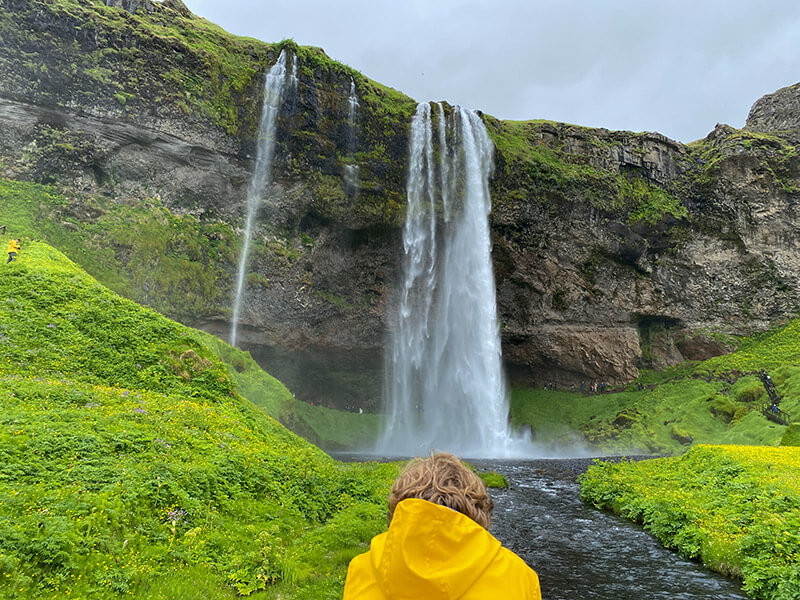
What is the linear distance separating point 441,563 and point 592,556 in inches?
412

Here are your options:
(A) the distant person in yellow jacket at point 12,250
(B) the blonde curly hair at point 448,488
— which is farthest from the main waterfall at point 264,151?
(B) the blonde curly hair at point 448,488

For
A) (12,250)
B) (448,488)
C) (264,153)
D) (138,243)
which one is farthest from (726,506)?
(264,153)

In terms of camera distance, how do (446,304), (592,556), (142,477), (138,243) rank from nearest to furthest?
1. (142,477)
2. (592,556)
3. (138,243)
4. (446,304)

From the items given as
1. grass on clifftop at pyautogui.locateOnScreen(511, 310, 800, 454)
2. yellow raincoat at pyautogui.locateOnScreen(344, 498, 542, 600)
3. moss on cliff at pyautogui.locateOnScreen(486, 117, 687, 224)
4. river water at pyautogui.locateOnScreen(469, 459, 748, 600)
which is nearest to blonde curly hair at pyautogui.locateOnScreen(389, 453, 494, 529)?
yellow raincoat at pyautogui.locateOnScreen(344, 498, 542, 600)

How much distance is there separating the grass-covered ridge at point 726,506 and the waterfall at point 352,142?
2845 cm

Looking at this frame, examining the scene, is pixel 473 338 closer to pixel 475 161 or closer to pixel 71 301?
pixel 475 161

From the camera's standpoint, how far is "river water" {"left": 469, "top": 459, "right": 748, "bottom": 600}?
8.30 meters

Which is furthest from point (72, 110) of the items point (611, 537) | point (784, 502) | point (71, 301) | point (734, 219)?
point (734, 219)

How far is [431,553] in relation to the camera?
6.09ft

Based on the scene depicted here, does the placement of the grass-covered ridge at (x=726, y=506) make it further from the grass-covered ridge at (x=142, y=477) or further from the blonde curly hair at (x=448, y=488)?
the blonde curly hair at (x=448, y=488)

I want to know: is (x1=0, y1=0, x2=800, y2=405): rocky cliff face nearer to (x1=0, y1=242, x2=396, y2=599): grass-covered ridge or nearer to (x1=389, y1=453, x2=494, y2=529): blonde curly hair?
(x1=0, y1=242, x2=396, y2=599): grass-covered ridge

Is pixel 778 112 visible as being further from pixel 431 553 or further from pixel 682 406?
pixel 431 553

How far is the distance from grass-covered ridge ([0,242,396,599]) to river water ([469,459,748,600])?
3.67 m

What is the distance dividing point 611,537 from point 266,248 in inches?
1261
